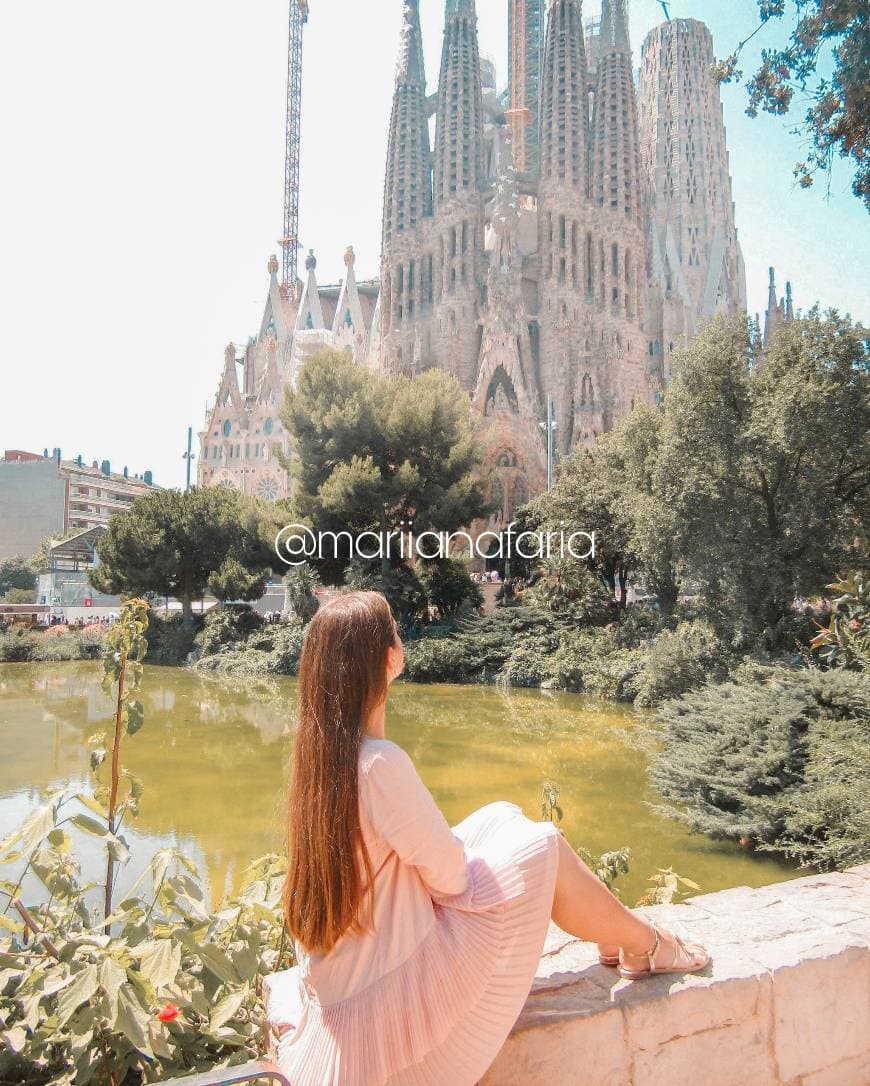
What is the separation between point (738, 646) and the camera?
1230 cm

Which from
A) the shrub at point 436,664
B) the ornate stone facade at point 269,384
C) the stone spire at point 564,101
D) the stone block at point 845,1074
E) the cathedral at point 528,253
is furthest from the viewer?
the ornate stone facade at point 269,384

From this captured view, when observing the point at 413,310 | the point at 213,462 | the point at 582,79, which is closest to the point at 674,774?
the point at 413,310

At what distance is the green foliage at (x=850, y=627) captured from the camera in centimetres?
720

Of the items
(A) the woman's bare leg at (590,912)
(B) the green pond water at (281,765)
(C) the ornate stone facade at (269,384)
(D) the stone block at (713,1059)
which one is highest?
(C) the ornate stone facade at (269,384)

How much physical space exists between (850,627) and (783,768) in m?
1.82

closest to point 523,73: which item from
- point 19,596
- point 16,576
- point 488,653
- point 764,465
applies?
point 19,596

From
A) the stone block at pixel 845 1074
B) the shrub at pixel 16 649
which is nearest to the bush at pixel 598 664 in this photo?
the stone block at pixel 845 1074

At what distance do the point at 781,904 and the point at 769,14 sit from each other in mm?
6847

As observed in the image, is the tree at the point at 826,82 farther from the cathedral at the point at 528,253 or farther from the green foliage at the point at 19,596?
the green foliage at the point at 19,596

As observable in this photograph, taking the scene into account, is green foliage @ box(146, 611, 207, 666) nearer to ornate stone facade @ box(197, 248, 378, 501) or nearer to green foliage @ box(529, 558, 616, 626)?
green foliage @ box(529, 558, 616, 626)

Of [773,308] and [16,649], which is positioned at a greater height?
[773,308]

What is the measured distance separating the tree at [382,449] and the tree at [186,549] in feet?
7.59

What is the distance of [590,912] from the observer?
74.2 inches

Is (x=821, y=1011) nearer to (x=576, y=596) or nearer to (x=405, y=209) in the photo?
(x=576, y=596)
